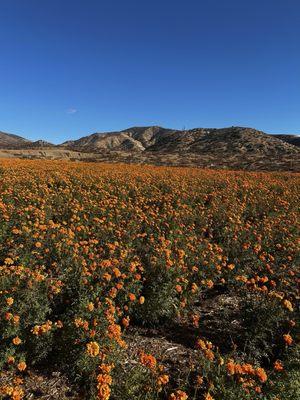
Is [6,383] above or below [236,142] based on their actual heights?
below

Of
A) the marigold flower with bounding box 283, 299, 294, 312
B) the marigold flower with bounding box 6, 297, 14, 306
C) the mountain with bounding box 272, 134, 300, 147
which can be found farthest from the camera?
the mountain with bounding box 272, 134, 300, 147

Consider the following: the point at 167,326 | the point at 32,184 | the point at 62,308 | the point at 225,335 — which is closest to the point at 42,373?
the point at 62,308

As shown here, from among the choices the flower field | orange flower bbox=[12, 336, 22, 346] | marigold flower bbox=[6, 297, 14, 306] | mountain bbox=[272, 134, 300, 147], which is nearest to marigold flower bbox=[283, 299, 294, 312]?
the flower field

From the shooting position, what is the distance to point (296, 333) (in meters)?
4.64

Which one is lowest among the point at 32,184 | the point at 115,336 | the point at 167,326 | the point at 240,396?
the point at 167,326

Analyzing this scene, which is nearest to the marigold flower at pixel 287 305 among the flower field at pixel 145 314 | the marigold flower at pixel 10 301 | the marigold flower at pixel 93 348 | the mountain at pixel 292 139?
the flower field at pixel 145 314

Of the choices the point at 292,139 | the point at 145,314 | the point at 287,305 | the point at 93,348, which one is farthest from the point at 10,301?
the point at 292,139

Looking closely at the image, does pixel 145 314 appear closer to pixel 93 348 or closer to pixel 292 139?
pixel 93 348

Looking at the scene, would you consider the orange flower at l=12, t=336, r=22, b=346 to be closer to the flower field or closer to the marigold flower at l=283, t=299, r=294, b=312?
the flower field

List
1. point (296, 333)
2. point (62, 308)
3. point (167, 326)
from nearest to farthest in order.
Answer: point (296, 333), point (62, 308), point (167, 326)

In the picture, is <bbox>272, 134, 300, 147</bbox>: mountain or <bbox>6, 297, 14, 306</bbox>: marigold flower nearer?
<bbox>6, 297, 14, 306</bbox>: marigold flower

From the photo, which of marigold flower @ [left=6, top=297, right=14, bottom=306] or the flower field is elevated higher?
marigold flower @ [left=6, top=297, right=14, bottom=306]

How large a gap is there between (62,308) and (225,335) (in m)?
2.48

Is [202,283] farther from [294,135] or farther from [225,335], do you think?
[294,135]
